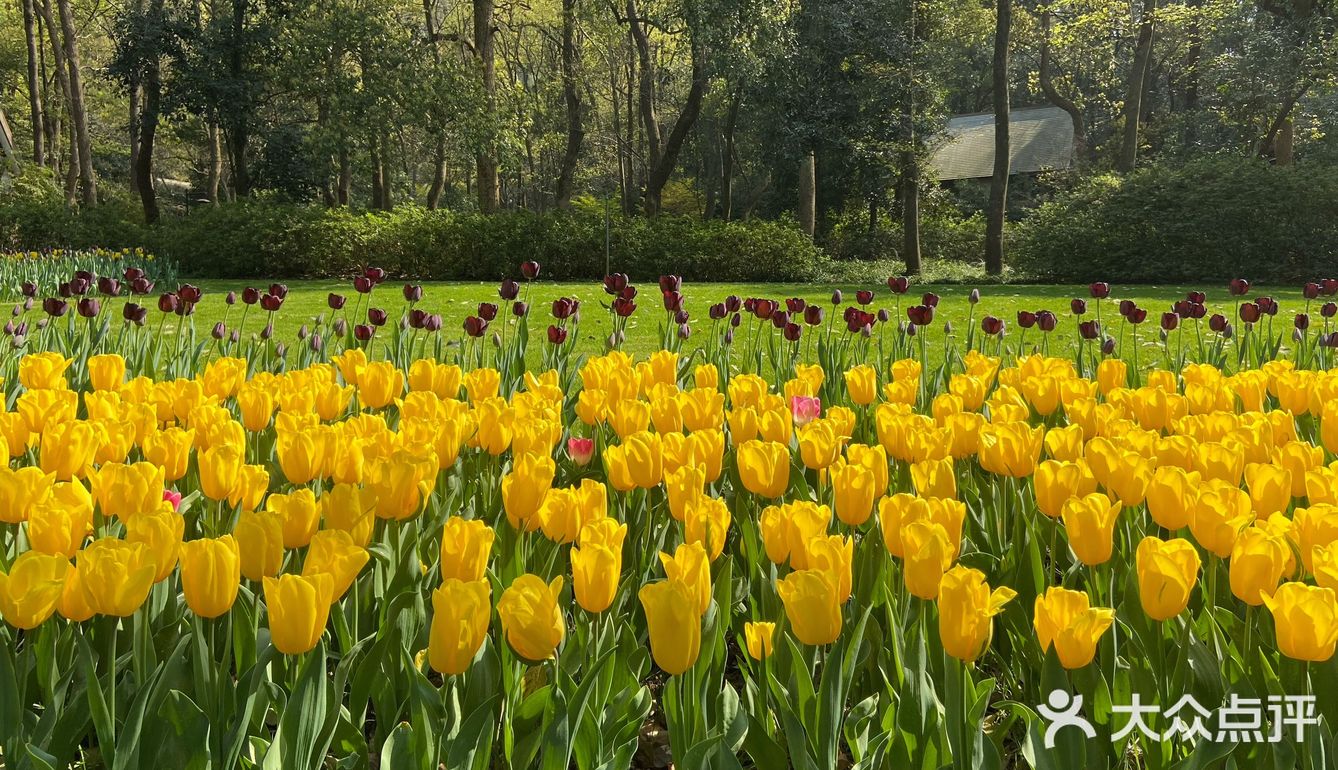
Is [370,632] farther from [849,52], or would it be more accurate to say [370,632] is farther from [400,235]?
[849,52]

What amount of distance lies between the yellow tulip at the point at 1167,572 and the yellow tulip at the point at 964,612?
233 millimetres

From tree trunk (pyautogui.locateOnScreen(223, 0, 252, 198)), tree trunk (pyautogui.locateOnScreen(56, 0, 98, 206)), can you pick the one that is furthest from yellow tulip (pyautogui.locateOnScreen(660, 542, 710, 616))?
tree trunk (pyautogui.locateOnScreen(56, 0, 98, 206))

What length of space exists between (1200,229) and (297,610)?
2155 cm

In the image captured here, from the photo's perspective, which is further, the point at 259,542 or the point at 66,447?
the point at 66,447

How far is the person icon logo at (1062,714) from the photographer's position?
130 centimetres

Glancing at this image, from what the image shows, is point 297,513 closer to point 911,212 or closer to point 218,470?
point 218,470

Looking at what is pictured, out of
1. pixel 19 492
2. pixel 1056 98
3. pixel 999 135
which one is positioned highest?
pixel 1056 98

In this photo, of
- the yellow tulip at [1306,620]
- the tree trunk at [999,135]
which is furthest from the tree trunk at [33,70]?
the yellow tulip at [1306,620]

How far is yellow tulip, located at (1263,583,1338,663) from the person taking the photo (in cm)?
117

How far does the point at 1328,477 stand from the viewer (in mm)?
1634

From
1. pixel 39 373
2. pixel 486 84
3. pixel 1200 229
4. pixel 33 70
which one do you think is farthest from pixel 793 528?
pixel 33 70

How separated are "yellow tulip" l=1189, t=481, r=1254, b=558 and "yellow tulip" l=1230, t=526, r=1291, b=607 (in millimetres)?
124

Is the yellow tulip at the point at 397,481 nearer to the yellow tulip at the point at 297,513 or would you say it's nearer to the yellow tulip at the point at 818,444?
the yellow tulip at the point at 297,513

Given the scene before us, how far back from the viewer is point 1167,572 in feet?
4.30
